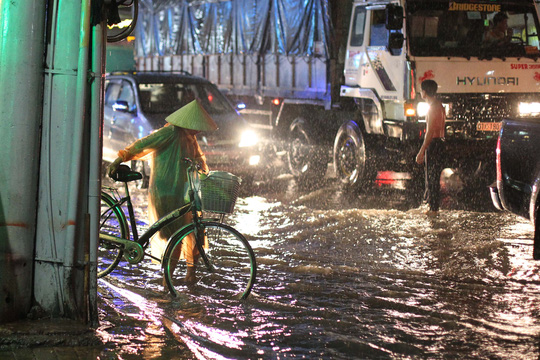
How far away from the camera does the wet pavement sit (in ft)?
16.4

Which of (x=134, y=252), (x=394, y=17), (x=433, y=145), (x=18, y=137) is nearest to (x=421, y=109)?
(x=433, y=145)

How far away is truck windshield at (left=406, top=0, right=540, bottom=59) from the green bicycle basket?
5.19 metres

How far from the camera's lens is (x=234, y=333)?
530 centimetres

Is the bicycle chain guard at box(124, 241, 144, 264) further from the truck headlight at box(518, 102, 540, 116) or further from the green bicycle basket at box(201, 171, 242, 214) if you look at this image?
the truck headlight at box(518, 102, 540, 116)

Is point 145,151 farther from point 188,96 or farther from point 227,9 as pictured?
point 227,9

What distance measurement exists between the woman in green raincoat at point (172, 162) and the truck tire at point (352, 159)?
5.24 metres

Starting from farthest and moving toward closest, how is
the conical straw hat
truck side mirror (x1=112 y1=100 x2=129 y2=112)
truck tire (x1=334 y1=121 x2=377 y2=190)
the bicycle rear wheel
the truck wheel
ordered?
the truck wheel, truck side mirror (x1=112 y1=100 x2=129 y2=112), truck tire (x1=334 y1=121 x2=377 y2=190), the bicycle rear wheel, the conical straw hat

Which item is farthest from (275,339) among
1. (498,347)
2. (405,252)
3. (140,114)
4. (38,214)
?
→ (140,114)

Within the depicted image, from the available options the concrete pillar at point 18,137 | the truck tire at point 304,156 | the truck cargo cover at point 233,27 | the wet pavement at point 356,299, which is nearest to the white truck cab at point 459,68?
the wet pavement at point 356,299

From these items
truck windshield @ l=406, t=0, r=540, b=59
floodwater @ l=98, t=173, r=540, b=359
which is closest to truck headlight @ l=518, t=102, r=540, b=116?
truck windshield @ l=406, t=0, r=540, b=59

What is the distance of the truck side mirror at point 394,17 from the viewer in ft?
32.6

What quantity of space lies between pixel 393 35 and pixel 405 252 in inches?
141

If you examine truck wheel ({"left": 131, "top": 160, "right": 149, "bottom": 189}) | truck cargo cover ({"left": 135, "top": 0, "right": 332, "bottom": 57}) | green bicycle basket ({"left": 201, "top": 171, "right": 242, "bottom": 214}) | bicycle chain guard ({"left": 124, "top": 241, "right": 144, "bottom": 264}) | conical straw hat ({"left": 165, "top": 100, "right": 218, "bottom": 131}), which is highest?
truck cargo cover ({"left": 135, "top": 0, "right": 332, "bottom": 57})

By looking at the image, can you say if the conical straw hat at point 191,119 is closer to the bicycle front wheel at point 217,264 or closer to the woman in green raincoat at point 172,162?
the woman in green raincoat at point 172,162
